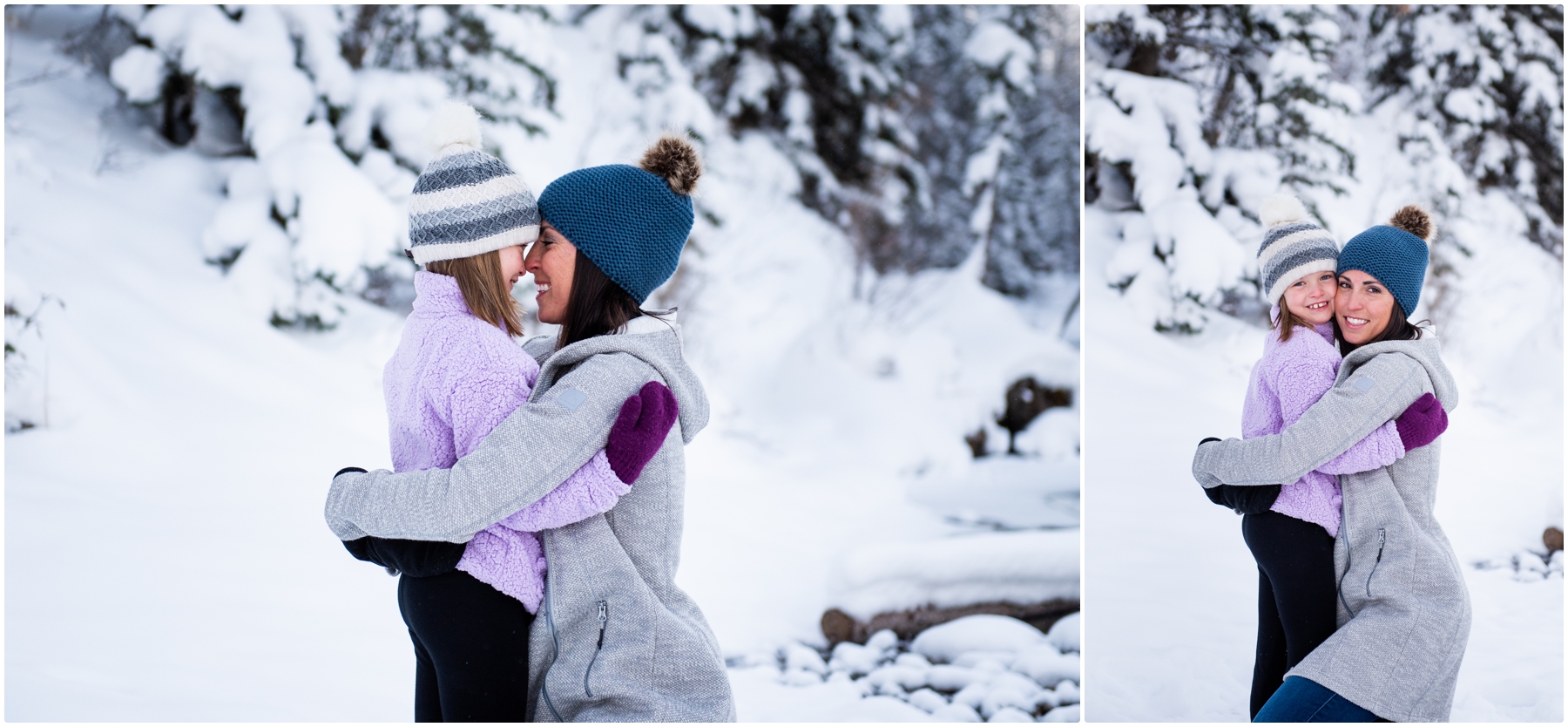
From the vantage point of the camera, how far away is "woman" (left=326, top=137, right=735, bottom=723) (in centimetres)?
136

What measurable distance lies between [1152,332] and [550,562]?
2891 millimetres

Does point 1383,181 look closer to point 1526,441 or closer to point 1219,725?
point 1526,441

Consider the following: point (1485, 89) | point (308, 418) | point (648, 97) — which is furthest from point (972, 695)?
point (648, 97)

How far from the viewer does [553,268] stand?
5.27ft

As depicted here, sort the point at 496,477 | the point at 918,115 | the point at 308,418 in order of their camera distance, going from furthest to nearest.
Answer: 1. the point at 918,115
2. the point at 308,418
3. the point at 496,477

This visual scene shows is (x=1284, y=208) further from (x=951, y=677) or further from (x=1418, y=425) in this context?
(x=951, y=677)

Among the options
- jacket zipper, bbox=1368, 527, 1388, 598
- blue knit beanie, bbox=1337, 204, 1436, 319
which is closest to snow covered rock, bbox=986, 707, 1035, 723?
jacket zipper, bbox=1368, 527, 1388, 598

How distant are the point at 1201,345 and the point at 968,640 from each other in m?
1.51

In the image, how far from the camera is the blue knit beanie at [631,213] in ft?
5.15

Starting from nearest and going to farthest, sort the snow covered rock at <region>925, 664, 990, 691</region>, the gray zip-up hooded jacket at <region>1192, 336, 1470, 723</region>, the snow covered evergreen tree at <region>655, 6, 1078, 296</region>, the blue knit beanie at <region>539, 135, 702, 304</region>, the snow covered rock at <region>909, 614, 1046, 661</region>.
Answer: the blue knit beanie at <region>539, 135, 702, 304</region> → the gray zip-up hooded jacket at <region>1192, 336, 1470, 723</region> → the snow covered rock at <region>925, 664, 990, 691</region> → the snow covered rock at <region>909, 614, 1046, 661</region> → the snow covered evergreen tree at <region>655, 6, 1078, 296</region>

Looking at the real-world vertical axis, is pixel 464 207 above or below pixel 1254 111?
below

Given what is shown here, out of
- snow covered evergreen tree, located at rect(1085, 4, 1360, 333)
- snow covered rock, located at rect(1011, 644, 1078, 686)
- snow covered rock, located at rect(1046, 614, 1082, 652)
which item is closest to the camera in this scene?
snow covered evergreen tree, located at rect(1085, 4, 1360, 333)

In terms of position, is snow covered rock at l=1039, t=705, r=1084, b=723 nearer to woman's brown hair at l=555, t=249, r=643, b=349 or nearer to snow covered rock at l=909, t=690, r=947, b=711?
snow covered rock at l=909, t=690, r=947, b=711

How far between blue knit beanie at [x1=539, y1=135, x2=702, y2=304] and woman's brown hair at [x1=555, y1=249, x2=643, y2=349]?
0.06ft
